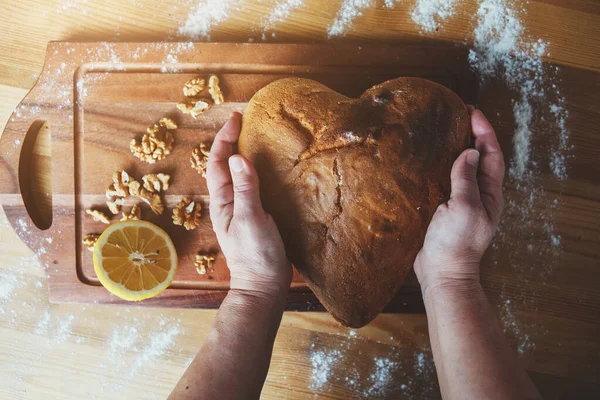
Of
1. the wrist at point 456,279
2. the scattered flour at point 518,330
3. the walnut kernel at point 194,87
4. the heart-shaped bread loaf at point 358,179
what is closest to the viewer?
the heart-shaped bread loaf at point 358,179

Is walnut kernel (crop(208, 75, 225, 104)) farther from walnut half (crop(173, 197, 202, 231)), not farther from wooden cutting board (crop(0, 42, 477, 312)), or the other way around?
walnut half (crop(173, 197, 202, 231))

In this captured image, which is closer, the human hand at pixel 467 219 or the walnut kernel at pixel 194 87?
the human hand at pixel 467 219

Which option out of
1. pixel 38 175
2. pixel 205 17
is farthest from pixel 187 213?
pixel 205 17

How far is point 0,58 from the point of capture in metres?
1.75

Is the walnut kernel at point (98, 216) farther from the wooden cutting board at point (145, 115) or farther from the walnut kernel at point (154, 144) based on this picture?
the walnut kernel at point (154, 144)

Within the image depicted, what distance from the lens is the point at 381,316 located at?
5.65 feet

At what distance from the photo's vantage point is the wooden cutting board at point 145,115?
165 cm

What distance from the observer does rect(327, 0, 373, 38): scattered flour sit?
1710mm

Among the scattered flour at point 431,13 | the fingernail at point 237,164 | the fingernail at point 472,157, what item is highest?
the scattered flour at point 431,13

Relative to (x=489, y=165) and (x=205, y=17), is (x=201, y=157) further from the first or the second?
(x=489, y=165)

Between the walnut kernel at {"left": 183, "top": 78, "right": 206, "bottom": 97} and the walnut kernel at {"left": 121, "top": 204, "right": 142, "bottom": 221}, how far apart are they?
480 millimetres

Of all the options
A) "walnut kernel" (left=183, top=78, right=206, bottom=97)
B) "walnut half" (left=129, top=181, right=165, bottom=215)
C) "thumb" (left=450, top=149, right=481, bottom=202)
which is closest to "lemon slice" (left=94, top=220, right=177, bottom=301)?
"walnut half" (left=129, top=181, right=165, bottom=215)

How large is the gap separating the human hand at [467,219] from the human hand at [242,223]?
484 mm

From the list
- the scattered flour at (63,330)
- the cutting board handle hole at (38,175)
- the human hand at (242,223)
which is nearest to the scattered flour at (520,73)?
the human hand at (242,223)
